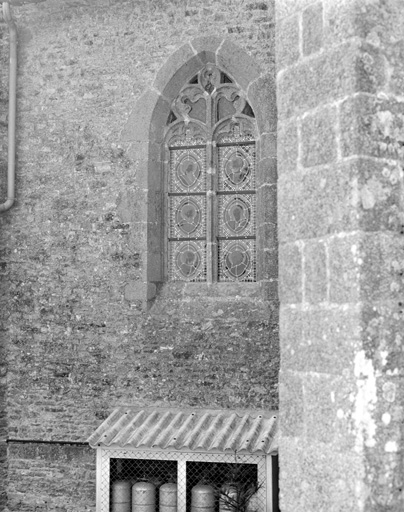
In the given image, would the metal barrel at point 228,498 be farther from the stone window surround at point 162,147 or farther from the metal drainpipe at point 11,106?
the metal drainpipe at point 11,106

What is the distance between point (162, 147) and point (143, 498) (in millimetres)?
3441

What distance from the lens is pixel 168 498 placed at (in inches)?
259

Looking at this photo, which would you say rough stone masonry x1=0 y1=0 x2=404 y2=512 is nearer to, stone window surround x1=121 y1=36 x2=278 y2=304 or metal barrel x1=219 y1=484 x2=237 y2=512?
stone window surround x1=121 y1=36 x2=278 y2=304

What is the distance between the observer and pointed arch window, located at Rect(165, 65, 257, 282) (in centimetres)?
757

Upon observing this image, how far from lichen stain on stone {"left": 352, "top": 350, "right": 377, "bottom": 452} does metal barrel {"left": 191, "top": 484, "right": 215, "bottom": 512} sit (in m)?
4.67

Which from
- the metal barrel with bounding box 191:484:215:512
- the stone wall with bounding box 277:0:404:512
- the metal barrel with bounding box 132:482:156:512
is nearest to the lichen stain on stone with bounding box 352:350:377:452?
the stone wall with bounding box 277:0:404:512

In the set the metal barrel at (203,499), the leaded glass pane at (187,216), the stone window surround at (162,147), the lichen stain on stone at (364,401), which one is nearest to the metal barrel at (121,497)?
the metal barrel at (203,499)

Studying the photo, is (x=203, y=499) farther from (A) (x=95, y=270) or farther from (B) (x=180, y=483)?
(A) (x=95, y=270)

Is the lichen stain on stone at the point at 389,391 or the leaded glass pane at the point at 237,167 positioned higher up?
the leaded glass pane at the point at 237,167

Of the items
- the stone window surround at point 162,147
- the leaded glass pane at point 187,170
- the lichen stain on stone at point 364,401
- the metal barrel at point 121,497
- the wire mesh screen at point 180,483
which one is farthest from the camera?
the leaded glass pane at point 187,170

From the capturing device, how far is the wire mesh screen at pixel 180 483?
6.36 metres

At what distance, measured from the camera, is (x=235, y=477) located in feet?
21.0

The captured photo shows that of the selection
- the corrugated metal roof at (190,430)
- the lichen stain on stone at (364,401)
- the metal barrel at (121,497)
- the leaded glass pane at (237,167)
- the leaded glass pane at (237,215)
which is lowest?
the metal barrel at (121,497)

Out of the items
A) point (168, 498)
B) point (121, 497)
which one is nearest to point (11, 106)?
point (121, 497)
